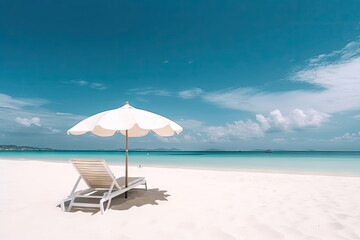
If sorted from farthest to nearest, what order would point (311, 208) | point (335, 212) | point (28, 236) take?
point (311, 208)
point (335, 212)
point (28, 236)

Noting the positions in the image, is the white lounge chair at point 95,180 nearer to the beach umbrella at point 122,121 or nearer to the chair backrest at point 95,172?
the chair backrest at point 95,172

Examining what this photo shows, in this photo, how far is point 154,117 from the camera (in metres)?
4.49

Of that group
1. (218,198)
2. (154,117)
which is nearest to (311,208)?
(218,198)

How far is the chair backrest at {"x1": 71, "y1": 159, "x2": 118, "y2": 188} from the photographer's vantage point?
4078mm

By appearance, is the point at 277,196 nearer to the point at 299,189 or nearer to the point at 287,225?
the point at 299,189

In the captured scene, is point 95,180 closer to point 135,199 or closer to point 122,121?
point 135,199

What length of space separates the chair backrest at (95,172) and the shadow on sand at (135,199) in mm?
447

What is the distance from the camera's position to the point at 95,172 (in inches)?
166

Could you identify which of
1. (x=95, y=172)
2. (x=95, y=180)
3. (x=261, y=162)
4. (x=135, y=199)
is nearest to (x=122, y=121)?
(x=95, y=172)

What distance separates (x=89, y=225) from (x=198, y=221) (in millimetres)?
1550

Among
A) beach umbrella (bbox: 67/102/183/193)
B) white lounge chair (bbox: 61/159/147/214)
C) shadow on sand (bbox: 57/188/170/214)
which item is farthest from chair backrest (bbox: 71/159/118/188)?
beach umbrella (bbox: 67/102/183/193)

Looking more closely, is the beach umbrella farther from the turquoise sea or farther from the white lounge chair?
the turquoise sea

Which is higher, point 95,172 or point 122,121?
point 122,121

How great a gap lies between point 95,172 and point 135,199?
1.15 metres
